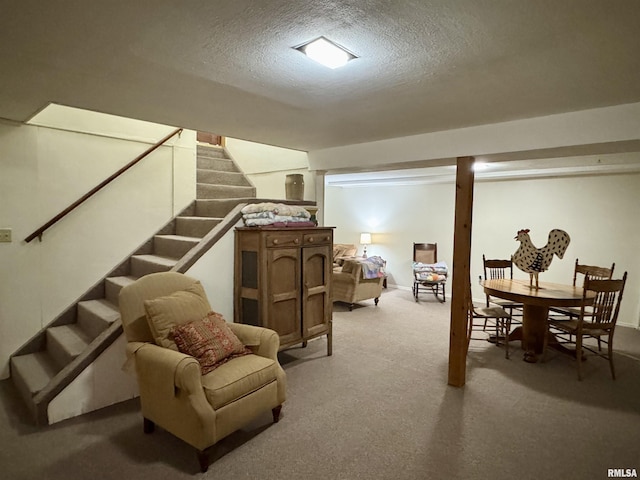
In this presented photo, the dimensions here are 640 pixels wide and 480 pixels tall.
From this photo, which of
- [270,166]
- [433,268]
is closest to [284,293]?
[270,166]

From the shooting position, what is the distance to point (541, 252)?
4.09 m

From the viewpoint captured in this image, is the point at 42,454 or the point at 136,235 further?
the point at 136,235

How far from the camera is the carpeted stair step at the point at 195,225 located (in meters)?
3.78

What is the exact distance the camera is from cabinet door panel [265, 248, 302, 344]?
10.7 ft

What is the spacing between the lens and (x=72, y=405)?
2.63 metres

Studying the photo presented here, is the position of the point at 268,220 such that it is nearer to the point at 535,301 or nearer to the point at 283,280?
the point at 283,280

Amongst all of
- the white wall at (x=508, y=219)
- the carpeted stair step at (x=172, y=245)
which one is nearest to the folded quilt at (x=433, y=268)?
the white wall at (x=508, y=219)

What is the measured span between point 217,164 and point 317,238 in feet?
7.65

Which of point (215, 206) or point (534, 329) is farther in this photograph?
point (215, 206)

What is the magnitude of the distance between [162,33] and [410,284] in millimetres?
6708

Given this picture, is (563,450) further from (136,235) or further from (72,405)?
(136,235)

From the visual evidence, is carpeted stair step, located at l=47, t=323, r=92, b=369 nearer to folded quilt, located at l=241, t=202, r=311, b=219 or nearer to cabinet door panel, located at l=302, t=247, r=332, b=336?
folded quilt, located at l=241, t=202, r=311, b=219

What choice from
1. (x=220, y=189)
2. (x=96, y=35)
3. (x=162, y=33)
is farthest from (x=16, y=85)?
(x=220, y=189)

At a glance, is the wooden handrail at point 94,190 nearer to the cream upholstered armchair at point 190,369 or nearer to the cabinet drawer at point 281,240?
the cream upholstered armchair at point 190,369
